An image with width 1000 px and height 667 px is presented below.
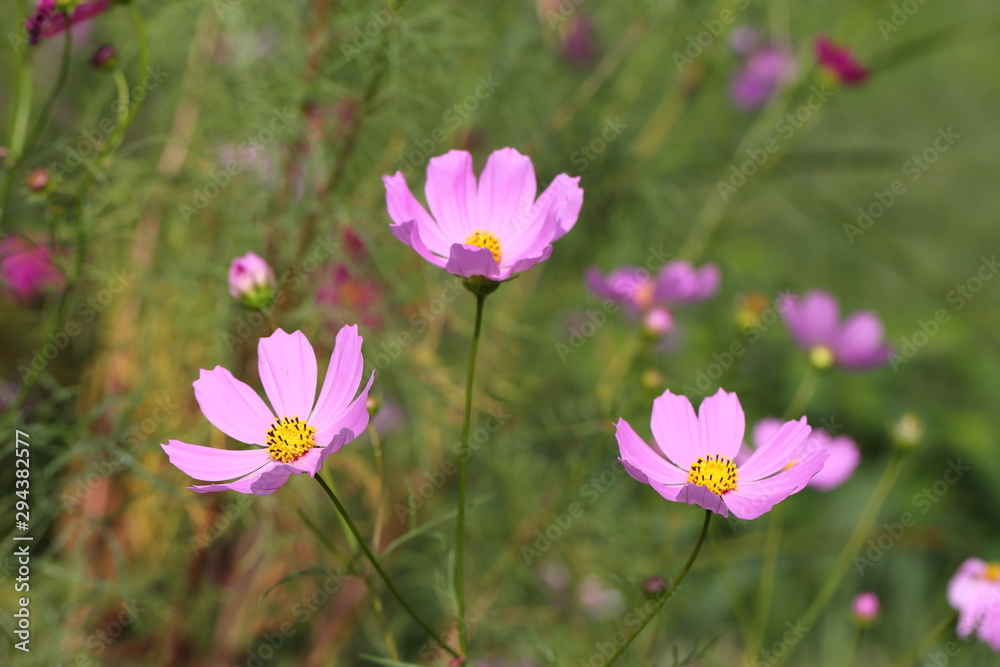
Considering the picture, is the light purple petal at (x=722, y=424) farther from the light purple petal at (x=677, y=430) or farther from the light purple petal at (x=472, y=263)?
the light purple petal at (x=472, y=263)

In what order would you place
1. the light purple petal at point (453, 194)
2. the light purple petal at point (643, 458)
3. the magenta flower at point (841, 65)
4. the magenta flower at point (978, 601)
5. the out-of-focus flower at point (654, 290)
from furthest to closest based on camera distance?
the magenta flower at point (841, 65), the out-of-focus flower at point (654, 290), the magenta flower at point (978, 601), the light purple petal at point (453, 194), the light purple petal at point (643, 458)

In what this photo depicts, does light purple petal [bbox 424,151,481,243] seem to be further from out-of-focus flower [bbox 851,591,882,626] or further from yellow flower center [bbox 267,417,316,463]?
out-of-focus flower [bbox 851,591,882,626]

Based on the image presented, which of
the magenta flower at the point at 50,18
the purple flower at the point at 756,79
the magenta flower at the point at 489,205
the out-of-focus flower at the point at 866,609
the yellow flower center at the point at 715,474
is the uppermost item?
the magenta flower at the point at 50,18

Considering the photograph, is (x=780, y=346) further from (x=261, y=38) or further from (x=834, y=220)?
(x=261, y=38)

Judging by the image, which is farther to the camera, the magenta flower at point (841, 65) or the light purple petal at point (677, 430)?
the magenta flower at point (841, 65)

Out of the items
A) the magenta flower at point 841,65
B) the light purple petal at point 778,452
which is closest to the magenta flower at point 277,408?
the light purple petal at point 778,452

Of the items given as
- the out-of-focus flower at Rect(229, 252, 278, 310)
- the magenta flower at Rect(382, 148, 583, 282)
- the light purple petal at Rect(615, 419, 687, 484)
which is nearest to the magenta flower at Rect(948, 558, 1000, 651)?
the light purple petal at Rect(615, 419, 687, 484)

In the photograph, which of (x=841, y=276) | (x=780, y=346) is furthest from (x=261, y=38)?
(x=841, y=276)
